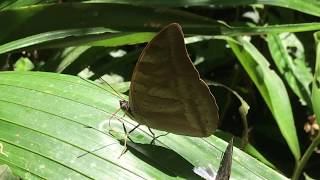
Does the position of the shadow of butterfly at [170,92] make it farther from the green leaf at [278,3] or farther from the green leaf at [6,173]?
the green leaf at [278,3]

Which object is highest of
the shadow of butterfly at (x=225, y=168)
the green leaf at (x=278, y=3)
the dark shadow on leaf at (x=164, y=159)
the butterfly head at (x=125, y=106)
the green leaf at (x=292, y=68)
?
the green leaf at (x=278, y=3)

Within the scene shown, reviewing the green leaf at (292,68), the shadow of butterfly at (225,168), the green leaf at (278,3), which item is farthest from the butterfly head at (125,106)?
the green leaf at (292,68)

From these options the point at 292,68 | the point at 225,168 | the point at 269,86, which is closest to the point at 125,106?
the point at 225,168

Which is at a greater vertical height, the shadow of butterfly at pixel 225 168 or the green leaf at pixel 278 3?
the green leaf at pixel 278 3

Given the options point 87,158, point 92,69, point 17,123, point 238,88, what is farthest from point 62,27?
point 238,88

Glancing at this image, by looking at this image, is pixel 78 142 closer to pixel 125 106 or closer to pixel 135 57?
pixel 125 106

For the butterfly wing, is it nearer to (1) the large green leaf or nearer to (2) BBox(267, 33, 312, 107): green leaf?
(1) the large green leaf
